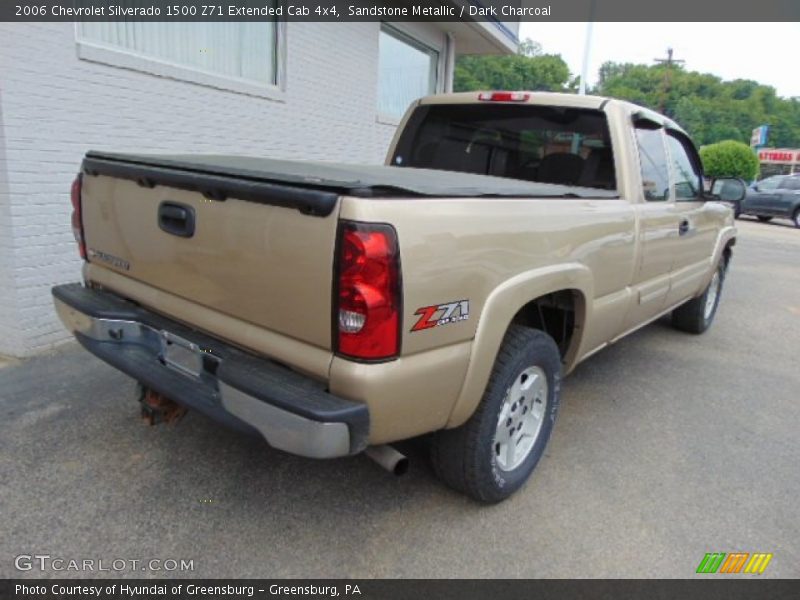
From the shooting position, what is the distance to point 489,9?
9641mm

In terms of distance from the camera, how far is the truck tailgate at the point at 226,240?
74.0 inches

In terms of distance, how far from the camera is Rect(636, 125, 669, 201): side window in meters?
3.66

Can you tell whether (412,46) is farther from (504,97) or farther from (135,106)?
(504,97)

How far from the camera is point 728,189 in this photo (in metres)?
5.25

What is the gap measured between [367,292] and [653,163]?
9.26 ft

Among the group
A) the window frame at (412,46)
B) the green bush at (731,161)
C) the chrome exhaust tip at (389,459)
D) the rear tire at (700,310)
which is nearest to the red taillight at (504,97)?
the chrome exhaust tip at (389,459)

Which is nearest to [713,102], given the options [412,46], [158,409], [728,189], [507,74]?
[507,74]

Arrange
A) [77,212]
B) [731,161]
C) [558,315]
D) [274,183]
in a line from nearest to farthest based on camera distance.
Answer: [274,183] → [77,212] → [558,315] → [731,161]

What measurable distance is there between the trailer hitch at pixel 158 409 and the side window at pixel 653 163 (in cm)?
295

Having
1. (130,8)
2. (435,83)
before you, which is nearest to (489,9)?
(435,83)

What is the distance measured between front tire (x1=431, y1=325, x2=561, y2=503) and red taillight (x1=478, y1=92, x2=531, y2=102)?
185cm

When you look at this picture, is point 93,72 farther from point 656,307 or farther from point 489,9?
point 489,9

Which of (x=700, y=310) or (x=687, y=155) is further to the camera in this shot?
(x=700, y=310)

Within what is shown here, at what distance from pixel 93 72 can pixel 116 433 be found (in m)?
2.70
